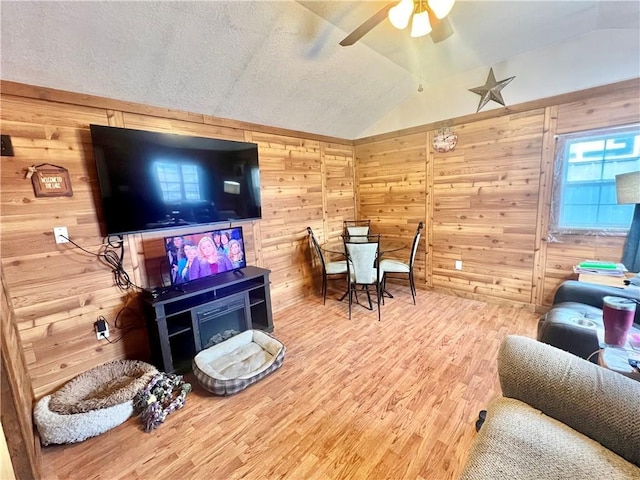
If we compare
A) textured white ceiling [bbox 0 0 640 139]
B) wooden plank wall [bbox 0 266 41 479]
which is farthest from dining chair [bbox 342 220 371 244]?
wooden plank wall [bbox 0 266 41 479]

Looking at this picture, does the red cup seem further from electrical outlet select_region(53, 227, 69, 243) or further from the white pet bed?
electrical outlet select_region(53, 227, 69, 243)

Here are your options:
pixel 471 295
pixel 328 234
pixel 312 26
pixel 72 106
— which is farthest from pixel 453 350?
pixel 72 106

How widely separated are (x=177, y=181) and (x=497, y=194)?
3357 mm

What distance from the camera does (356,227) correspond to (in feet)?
13.7

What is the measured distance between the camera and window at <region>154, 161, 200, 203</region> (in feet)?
7.53

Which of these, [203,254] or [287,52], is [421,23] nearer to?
[287,52]

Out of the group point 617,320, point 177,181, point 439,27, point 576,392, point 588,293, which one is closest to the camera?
point 576,392

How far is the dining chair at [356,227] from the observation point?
4.11m

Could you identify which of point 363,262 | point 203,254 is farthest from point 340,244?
Answer: point 203,254

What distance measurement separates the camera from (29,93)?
5.97 feet

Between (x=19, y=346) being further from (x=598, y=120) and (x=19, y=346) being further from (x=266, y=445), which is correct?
(x=598, y=120)

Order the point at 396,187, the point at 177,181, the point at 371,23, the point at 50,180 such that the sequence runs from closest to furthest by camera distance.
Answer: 1. the point at 371,23
2. the point at 50,180
3. the point at 177,181
4. the point at 396,187

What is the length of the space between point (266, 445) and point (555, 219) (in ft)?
10.9

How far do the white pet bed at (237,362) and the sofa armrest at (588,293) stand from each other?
7.65 ft
